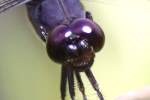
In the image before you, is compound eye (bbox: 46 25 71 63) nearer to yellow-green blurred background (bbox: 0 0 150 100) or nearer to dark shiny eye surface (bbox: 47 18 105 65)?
dark shiny eye surface (bbox: 47 18 105 65)

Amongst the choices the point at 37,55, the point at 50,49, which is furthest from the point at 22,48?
the point at 50,49

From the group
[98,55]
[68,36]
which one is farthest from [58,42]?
[98,55]

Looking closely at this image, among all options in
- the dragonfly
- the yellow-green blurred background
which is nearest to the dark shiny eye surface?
the dragonfly

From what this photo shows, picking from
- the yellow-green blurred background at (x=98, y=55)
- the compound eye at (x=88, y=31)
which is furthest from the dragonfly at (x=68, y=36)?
the yellow-green blurred background at (x=98, y=55)

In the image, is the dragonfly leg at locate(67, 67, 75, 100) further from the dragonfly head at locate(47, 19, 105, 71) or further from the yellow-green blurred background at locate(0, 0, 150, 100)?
the yellow-green blurred background at locate(0, 0, 150, 100)

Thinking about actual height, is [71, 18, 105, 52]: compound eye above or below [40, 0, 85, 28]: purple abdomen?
below

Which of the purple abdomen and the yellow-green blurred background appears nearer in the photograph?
the purple abdomen

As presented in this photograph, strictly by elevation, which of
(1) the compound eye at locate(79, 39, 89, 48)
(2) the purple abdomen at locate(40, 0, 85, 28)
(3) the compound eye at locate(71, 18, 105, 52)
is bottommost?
(1) the compound eye at locate(79, 39, 89, 48)

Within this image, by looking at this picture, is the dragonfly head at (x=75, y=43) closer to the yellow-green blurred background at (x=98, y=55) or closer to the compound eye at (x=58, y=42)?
the compound eye at (x=58, y=42)
